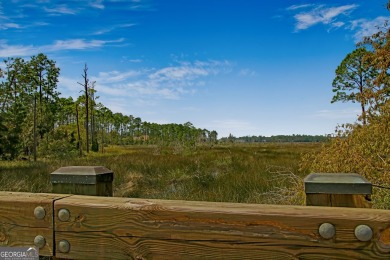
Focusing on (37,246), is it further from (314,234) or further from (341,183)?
(341,183)

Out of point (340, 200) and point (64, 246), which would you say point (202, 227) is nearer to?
point (340, 200)

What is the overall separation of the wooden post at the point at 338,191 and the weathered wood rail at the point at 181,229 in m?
0.09

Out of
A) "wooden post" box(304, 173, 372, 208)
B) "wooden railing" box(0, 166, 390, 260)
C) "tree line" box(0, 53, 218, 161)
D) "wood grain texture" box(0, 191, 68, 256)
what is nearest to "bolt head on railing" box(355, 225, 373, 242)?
"wooden railing" box(0, 166, 390, 260)

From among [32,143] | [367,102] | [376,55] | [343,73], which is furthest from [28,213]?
[343,73]

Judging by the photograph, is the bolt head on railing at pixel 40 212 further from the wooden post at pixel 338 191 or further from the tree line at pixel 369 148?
the tree line at pixel 369 148

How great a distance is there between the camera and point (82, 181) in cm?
172

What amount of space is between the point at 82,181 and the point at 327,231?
1277mm

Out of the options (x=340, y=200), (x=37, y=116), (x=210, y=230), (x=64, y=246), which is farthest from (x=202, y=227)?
(x=37, y=116)

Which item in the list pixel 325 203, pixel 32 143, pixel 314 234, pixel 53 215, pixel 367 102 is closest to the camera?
pixel 314 234

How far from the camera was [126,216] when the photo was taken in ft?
4.67

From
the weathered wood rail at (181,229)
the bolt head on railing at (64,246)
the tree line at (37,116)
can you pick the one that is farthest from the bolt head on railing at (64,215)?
the tree line at (37,116)

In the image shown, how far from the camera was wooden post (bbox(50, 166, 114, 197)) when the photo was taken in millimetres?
1704

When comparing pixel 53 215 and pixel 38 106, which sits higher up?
pixel 38 106

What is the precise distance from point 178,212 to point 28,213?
2.69 ft
